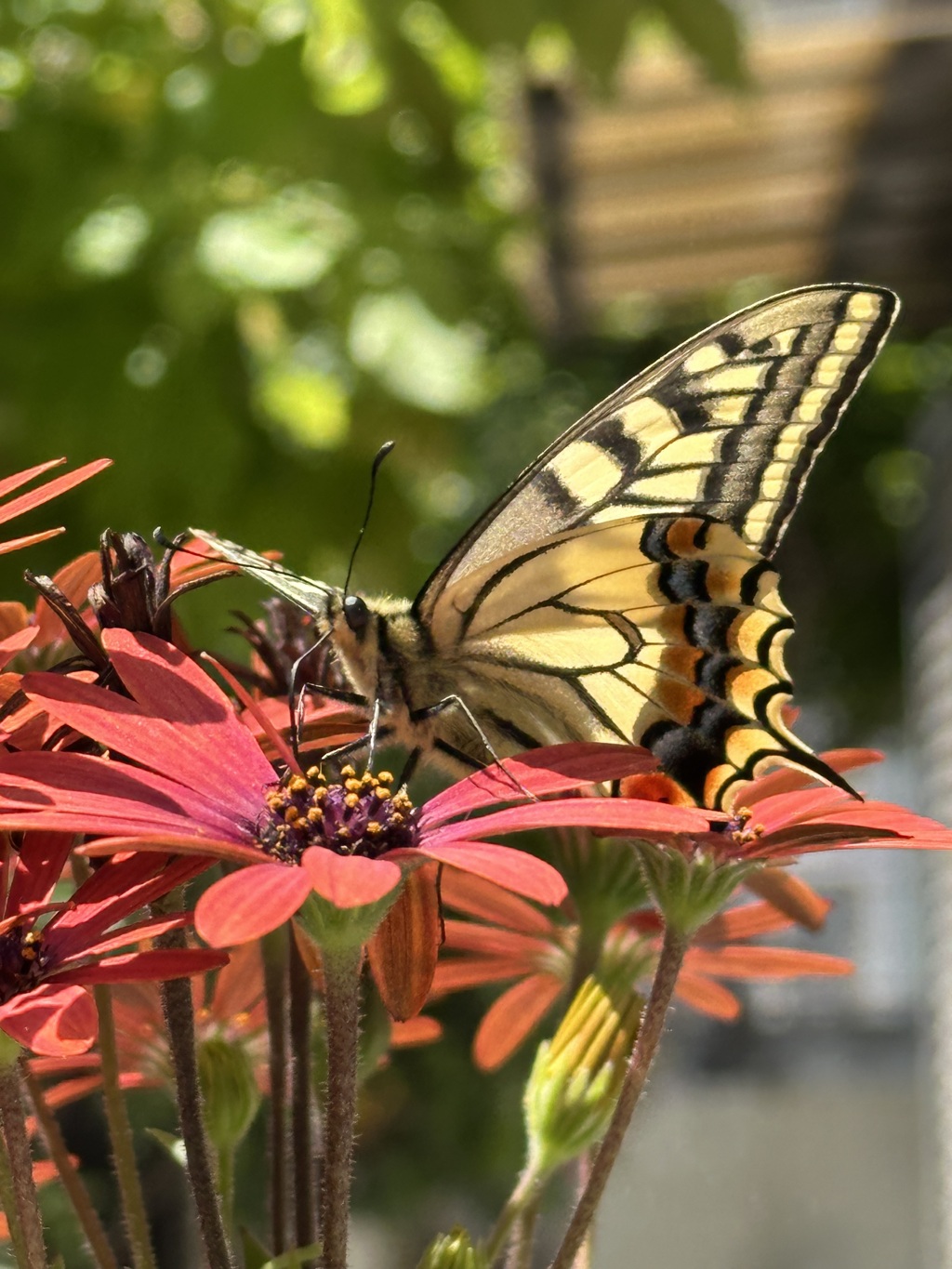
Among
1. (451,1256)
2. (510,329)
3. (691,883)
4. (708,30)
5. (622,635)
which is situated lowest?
(451,1256)

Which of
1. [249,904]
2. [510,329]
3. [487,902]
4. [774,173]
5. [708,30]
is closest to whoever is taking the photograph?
[249,904]

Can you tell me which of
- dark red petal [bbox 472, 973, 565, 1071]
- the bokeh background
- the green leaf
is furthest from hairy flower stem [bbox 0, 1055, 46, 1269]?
the green leaf

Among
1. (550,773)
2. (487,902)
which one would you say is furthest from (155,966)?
(487,902)

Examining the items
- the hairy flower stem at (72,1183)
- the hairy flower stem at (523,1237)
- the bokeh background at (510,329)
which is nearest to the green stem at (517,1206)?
the hairy flower stem at (523,1237)

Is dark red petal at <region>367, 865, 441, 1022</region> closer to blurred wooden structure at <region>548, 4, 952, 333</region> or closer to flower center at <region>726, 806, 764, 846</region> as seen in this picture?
flower center at <region>726, 806, 764, 846</region>

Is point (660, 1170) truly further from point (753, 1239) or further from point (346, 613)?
point (346, 613)

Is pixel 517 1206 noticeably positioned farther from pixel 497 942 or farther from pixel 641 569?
pixel 641 569

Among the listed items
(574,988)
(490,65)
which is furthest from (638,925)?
(490,65)
